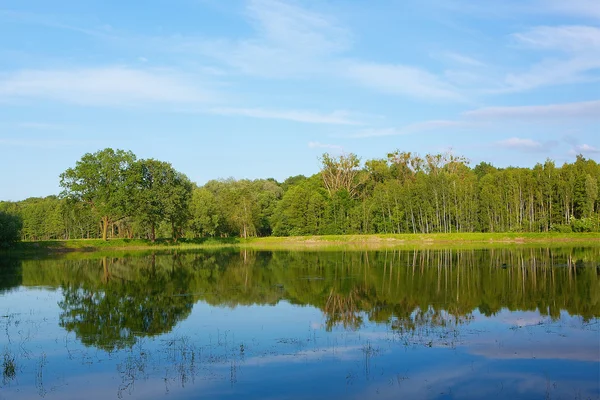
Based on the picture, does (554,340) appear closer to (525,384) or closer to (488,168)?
(525,384)

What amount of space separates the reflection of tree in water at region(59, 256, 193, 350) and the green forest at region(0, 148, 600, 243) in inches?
1700

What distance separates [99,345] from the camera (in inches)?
661

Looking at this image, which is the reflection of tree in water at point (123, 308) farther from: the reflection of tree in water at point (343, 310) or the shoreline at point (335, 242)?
the shoreline at point (335, 242)

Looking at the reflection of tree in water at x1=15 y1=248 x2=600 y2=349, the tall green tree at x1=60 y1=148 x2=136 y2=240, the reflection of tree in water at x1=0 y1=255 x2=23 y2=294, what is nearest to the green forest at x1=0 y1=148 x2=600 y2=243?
the tall green tree at x1=60 y1=148 x2=136 y2=240

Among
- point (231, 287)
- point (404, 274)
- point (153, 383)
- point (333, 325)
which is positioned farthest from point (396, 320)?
point (404, 274)

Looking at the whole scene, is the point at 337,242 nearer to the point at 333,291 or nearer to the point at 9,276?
the point at 9,276

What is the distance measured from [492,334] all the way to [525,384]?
510 cm

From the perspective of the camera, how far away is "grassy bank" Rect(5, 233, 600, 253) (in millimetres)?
74000

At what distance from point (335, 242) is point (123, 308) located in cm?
6685

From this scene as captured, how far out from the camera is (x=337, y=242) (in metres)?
88.8

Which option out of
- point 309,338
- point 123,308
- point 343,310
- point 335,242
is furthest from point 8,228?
point 309,338

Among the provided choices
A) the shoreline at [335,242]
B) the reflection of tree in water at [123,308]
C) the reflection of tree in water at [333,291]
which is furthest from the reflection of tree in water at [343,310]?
the shoreline at [335,242]

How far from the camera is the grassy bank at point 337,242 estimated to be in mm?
74000

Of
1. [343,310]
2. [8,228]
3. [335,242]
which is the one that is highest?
[8,228]
